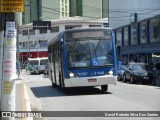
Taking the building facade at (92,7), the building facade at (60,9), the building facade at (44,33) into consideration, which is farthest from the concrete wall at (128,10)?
the building facade at (92,7)

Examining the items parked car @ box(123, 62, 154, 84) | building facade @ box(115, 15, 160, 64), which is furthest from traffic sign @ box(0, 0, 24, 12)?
building facade @ box(115, 15, 160, 64)

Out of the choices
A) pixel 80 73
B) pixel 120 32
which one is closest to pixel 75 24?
pixel 120 32

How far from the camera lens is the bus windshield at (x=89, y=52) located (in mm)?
19781

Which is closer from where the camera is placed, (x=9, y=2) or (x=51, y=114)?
(x=9, y=2)

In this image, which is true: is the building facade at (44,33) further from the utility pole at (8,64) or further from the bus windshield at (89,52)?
the utility pole at (8,64)

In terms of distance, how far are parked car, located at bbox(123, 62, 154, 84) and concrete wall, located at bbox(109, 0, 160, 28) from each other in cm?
3283

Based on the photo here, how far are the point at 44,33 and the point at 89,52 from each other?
8533 centimetres

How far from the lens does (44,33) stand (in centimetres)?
10444

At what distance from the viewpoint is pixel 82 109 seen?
46.2ft

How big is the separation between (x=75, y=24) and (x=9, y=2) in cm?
8737

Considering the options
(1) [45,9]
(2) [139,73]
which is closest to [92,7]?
(1) [45,9]

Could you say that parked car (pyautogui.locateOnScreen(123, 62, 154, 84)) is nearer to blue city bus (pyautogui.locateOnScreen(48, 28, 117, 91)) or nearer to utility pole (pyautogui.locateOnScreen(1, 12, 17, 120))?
blue city bus (pyautogui.locateOnScreen(48, 28, 117, 91))

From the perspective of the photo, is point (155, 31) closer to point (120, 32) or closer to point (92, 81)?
point (120, 32)

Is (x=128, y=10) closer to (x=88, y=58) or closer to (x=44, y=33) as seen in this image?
(x=44, y=33)
